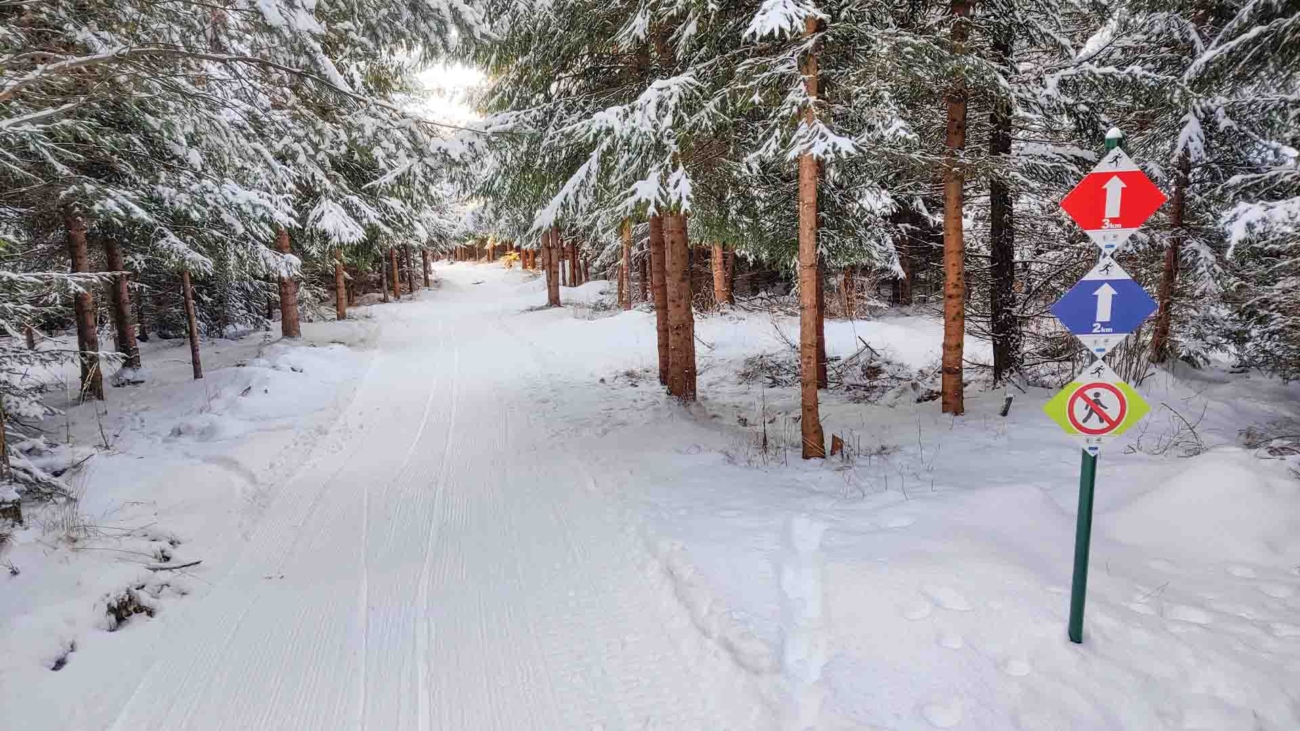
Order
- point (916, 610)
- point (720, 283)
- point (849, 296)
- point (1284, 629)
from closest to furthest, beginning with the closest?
1. point (1284, 629)
2. point (916, 610)
3. point (849, 296)
4. point (720, 283)

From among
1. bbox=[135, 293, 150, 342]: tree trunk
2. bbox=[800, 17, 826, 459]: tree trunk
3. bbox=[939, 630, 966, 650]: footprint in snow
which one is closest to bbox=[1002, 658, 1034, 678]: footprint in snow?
bbox=[939, 630, 966, 650]: footprint in snow

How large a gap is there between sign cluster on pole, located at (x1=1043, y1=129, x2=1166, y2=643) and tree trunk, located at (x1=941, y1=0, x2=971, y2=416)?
15.7ft

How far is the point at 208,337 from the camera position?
1869 cm

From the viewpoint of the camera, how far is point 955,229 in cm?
829

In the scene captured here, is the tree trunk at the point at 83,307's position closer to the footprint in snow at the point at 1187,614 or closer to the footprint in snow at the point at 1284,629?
the footprint in snow at the point at 1187,614

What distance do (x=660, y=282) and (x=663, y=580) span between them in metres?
7.15

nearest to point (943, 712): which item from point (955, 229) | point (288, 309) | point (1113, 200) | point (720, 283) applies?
point (1113, 200)

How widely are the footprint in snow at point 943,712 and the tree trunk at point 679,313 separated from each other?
7.06m

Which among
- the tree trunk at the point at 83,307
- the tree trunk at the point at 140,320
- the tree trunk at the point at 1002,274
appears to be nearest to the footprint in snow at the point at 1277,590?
the tree trunk at the point at 1002,274

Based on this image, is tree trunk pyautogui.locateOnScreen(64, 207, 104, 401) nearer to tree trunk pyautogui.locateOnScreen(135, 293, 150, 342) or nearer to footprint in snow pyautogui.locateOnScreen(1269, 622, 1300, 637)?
tree trunk pyautogui.locateOnScreen(135, 293, 150, 342)

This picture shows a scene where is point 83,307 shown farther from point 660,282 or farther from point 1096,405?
point 1096,405

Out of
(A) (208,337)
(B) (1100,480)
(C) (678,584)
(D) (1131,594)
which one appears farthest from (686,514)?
(A) (208,337)

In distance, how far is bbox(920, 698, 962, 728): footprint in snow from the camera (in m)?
3.04

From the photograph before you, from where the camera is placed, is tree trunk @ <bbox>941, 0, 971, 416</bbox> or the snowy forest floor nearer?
the snowy forest floor
